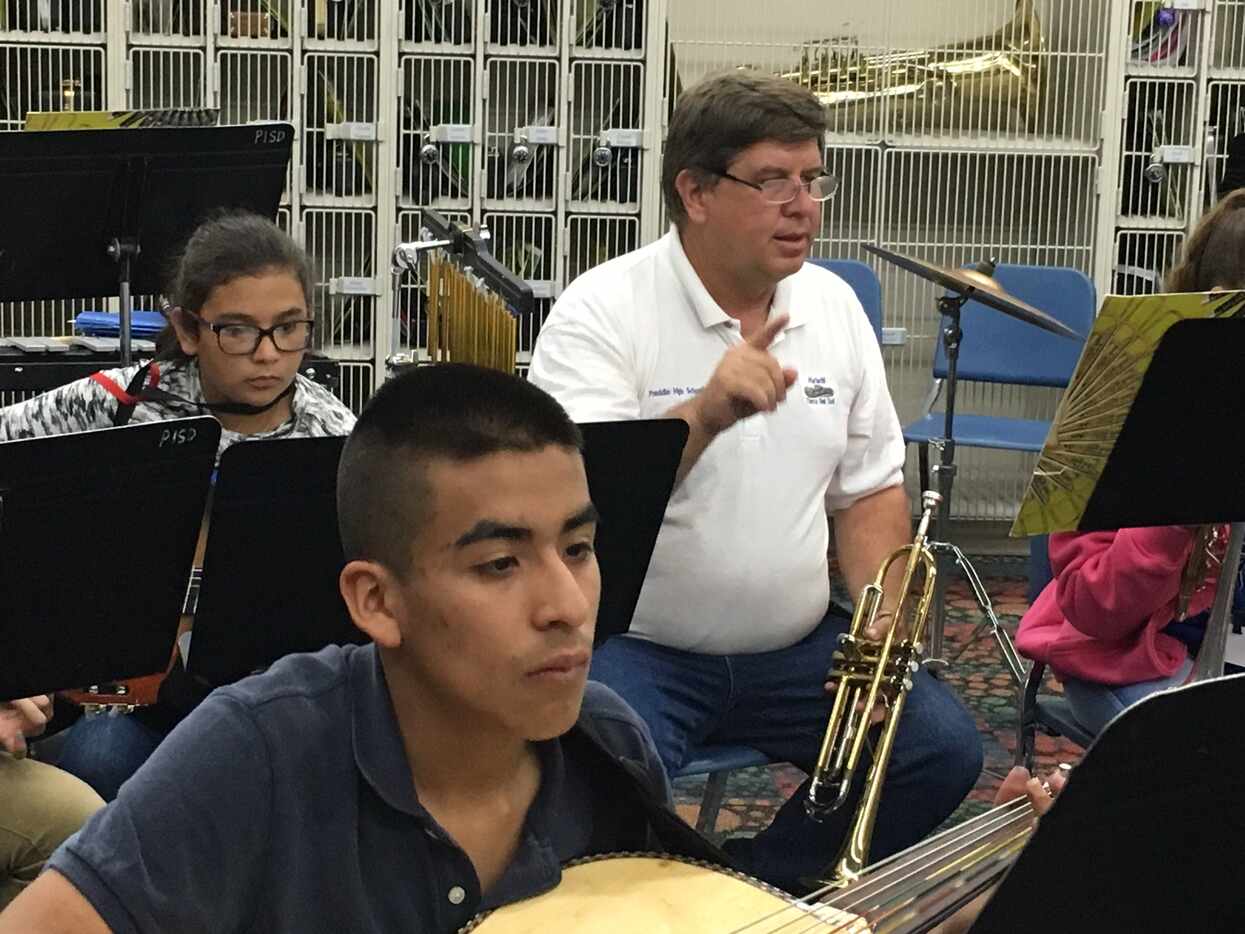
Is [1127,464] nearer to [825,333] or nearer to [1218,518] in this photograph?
[1218,518]

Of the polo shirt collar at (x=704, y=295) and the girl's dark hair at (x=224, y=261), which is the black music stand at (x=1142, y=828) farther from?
the girl's dark hair at (x=224, y=261)

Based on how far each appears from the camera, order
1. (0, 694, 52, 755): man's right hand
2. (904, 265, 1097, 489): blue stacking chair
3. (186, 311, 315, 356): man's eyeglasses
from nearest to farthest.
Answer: (0, 694, 52, 755): man's right hand, (186, 311, 315, 356): man's eyeglasses, (904, 265, 1097, 489): blue stacking chair

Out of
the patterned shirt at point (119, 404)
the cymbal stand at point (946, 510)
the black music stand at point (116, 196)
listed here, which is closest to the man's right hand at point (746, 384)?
the patterned shirt at point (119, 404)

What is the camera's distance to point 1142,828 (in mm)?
1217

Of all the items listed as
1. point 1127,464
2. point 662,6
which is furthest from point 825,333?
point 662,6

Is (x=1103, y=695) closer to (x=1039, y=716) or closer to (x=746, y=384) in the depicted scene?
(x=1039, y=716)

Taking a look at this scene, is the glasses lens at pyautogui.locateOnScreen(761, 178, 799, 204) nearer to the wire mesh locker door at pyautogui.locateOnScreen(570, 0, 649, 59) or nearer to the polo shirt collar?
the polo shirt collar

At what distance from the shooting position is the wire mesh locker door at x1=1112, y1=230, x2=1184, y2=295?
19.8ft

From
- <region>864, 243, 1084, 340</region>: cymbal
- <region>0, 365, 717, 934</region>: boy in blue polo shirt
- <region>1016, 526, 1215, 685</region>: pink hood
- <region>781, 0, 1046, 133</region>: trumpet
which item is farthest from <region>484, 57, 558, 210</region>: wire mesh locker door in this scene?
<region>0, 365, 717, 934</region>: boy in blue polo shirt

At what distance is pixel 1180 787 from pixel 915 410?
5.11 metres

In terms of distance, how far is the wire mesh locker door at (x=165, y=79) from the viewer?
5570 mm

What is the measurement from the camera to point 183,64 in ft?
18.8

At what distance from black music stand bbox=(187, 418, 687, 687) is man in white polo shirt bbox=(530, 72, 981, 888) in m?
0.33

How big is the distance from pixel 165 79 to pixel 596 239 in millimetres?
1543
